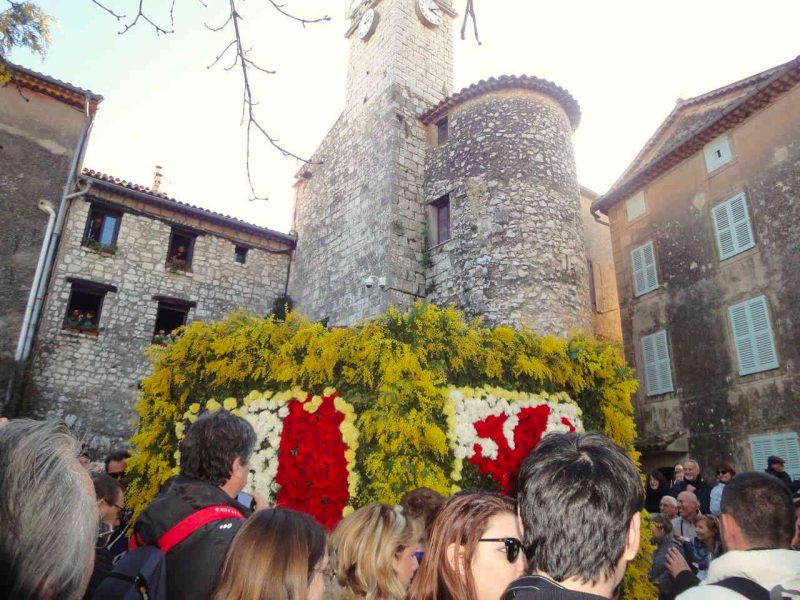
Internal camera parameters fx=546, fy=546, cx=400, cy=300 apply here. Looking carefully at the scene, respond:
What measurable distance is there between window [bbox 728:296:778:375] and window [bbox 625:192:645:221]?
4027mm

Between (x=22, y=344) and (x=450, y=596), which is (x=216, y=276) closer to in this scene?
(x=22, y=344)

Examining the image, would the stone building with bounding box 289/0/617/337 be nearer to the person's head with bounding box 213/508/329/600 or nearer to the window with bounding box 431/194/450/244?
the window with bounding box 431/194/450/244

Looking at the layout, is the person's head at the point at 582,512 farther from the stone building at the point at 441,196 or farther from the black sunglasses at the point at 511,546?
the stone building at the point at 441,196

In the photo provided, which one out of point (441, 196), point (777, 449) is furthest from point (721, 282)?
point (441, 196)

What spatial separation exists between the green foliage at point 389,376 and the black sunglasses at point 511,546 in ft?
8.54

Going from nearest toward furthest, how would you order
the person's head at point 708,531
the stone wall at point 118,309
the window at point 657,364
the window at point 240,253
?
the person's head at point 708,531 → the window at point 657,364 → the stone wall at point 118,309 → the window at point 240,253

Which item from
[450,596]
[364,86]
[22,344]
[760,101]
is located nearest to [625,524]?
[450,596]

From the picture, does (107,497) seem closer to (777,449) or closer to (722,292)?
(777,449)

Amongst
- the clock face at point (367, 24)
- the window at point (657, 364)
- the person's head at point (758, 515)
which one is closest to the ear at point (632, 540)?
the person's head at point (758, 515)

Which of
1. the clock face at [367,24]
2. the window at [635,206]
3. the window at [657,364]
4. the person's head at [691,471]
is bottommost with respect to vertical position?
the person's head at [691,471]

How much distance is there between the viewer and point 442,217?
1439 cm

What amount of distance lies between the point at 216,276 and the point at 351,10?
9.91 metres

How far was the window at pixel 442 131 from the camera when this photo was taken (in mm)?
15017

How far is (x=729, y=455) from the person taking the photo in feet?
36.8
